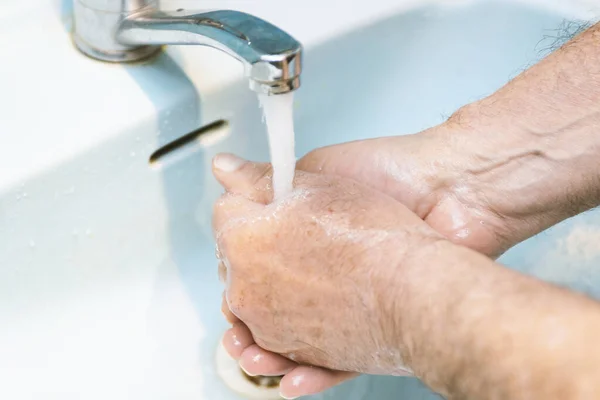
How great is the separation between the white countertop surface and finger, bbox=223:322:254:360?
17cm

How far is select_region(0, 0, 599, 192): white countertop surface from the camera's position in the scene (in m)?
0.52

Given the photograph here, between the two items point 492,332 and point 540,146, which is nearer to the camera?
point 492,332

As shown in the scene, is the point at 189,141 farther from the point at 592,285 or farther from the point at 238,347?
the point at 592,285

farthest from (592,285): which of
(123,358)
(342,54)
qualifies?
(123,358)

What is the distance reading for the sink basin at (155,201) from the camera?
1.78ft

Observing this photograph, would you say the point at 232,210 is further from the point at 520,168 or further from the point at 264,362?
the point at 520,168

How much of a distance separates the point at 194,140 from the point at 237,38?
0.15 m

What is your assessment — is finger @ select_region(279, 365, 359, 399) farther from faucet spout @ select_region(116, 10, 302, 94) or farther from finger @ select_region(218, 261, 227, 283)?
faucet spout @ select_region(116, 10, 302, 94)

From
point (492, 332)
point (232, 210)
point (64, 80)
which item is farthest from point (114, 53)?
point (492, 332)

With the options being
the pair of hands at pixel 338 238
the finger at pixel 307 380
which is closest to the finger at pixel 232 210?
the pair of hands at pixel 338 238

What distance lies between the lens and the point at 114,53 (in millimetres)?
577

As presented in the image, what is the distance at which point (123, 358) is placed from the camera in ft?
1.97

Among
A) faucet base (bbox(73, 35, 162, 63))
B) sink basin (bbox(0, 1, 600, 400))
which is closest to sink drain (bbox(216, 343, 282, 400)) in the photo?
sink basin (bbox(0, 1, 600, 400))

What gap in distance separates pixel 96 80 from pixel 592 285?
454 millimetres
